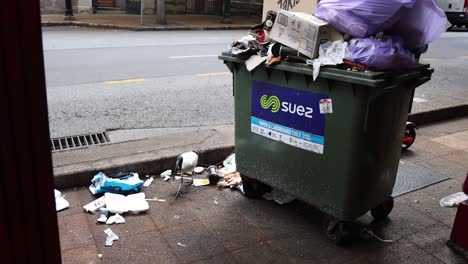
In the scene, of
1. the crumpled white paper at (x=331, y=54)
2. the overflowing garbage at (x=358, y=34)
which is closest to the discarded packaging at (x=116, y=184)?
the overflowing garbage at (x=358, y=34)

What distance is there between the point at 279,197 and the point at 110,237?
134 cm

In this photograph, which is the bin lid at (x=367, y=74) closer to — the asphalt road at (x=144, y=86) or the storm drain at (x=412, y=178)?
the storm drain at (x=412, y=178)

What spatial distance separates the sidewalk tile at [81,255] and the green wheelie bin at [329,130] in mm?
1295

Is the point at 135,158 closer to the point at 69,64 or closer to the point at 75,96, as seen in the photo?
the point at 75,96

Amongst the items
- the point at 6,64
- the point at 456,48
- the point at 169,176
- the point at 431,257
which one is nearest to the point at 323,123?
the point at 431,257

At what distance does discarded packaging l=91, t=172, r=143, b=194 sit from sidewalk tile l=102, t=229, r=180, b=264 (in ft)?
2.00

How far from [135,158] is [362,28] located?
222 centimetres

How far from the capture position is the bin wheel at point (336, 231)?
9.78ft

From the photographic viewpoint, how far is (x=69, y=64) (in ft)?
28.3

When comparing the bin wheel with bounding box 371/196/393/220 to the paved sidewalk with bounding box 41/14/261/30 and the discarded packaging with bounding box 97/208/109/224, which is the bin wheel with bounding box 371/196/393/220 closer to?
the discarded packaging with bounding box 97/208/109/224

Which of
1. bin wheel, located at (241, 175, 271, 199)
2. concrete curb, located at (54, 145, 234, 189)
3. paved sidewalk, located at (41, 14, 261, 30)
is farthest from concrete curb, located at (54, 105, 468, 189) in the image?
paved sidewalk, located at (41, 14, 261, 30)

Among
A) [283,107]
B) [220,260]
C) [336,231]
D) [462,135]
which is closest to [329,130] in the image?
[283,107]

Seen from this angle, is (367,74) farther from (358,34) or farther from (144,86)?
(144,86)

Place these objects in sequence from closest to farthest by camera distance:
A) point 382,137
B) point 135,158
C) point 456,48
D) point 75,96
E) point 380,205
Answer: point 382,137 → point 380,205 → point 135,158 → point 75,96 → point 456,48
